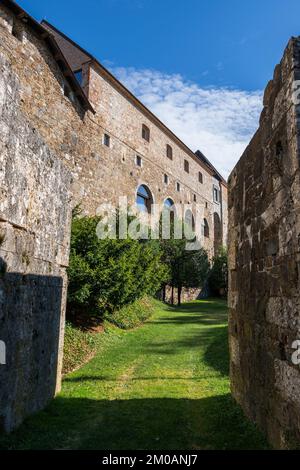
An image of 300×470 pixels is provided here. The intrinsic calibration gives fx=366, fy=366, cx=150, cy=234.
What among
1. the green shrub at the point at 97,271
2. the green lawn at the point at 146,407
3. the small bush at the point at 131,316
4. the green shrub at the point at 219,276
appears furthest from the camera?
the green shrub at the point at 219,276

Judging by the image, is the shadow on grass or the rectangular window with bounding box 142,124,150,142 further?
the rectangular window with bounding box 142,124,150,142

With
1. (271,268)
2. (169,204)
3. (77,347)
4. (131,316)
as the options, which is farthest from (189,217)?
(271,268)

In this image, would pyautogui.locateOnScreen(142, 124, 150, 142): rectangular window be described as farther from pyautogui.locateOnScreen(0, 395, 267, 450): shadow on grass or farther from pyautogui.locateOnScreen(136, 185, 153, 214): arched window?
pyautogui.locateOnScreen(0, 395, 267, 450): shadow on grass

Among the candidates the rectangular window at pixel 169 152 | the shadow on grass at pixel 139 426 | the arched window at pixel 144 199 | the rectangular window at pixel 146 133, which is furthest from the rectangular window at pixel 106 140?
the shadow on grass at pixel 139 426

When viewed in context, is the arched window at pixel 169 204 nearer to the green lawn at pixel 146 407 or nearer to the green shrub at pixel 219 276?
the green shrub at pixel 219 276

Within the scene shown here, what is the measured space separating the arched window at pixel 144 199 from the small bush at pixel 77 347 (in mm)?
12588

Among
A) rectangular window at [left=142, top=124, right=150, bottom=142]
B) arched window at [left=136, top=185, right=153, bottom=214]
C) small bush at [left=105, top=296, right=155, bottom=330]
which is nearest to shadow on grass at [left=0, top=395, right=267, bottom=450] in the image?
small bush at [left=105, top=296, right=155, bottom=330]

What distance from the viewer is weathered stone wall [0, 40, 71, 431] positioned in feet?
12.6

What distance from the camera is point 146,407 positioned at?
5.27 meters

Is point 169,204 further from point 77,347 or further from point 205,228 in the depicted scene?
point 77,347

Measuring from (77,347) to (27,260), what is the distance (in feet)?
17.1

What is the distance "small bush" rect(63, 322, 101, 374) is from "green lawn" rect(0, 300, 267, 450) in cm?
31

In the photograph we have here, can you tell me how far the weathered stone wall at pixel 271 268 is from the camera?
126 inches
